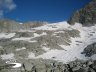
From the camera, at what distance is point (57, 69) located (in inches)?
1412

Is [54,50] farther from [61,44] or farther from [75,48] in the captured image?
[75,48]

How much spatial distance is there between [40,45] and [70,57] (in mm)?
11924

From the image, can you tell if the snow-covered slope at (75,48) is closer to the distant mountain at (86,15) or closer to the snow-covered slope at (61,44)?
the snow-covered slope at (61,44)

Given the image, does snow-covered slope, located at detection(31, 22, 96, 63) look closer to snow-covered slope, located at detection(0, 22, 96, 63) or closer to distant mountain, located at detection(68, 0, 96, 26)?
snow-covered slope, located at detection(0, 22, 96, 63)

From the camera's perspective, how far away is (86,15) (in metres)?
82.6

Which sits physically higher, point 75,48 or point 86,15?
point 86,15

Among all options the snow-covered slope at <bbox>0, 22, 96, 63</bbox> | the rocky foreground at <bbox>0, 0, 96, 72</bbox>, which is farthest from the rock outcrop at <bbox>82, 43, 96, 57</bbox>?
the snow-covered slope at <bbox>0, 22, 96, 63</bbox>

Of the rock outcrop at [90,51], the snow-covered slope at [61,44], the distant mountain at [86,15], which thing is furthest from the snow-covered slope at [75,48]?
the distant mountain at [86,15]

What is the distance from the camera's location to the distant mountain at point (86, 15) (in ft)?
260

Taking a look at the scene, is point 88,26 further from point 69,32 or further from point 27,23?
point 27,23

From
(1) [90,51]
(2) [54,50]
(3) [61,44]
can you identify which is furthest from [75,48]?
(1) [90,51]

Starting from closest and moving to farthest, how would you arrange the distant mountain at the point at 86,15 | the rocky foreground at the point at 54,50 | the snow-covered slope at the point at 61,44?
the rocky foreground at the point at 54,50 → the snow-covered slope at the point at 61,44 → the distant mountain at the point at 86,15

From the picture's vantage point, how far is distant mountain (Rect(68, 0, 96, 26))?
79.2m

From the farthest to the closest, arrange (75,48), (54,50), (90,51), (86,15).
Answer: (86,15), (75,48), (54,50), (90,51)
